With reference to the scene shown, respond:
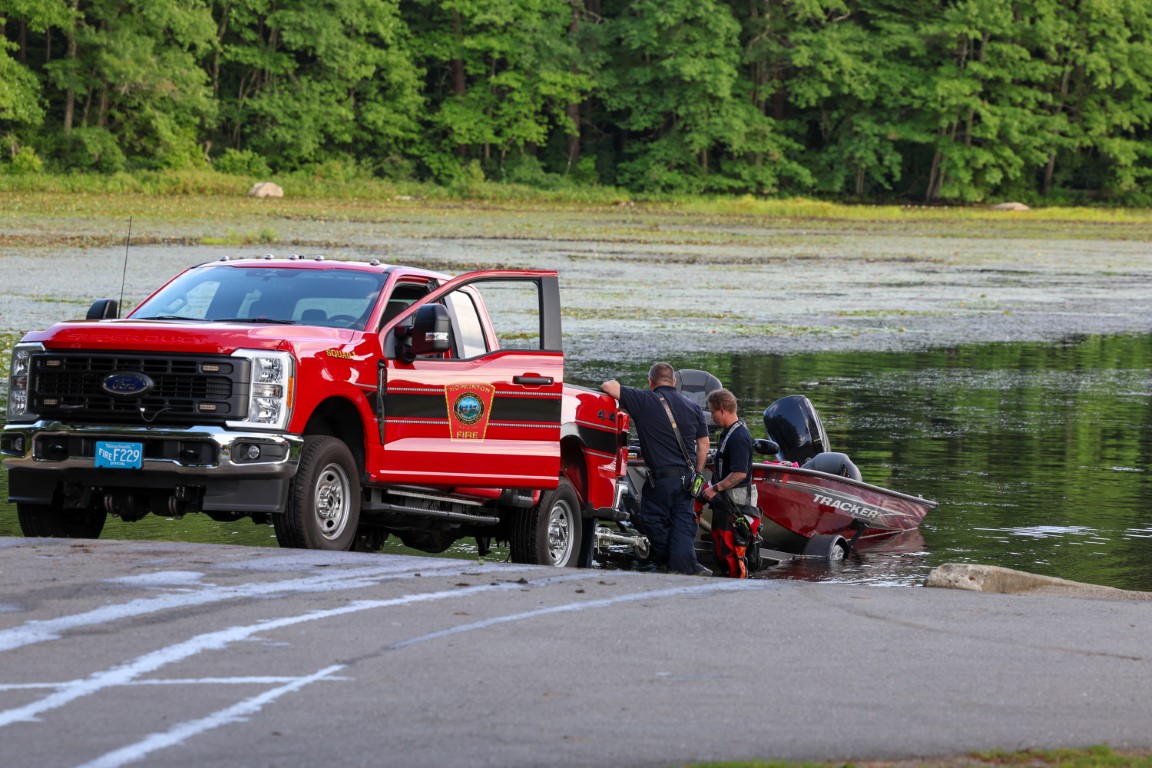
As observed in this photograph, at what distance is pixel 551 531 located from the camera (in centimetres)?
1373

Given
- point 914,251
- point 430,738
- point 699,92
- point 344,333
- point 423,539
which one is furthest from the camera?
point 699,92

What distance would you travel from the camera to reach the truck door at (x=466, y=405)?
12.7 meters

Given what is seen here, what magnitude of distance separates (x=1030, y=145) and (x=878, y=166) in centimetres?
750

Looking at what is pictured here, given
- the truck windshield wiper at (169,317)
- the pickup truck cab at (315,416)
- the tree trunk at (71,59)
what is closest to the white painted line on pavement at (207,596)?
the pickup truck cab at (315,416)

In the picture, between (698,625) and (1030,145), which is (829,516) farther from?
(1030,145)

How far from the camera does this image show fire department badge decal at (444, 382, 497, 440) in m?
12.9

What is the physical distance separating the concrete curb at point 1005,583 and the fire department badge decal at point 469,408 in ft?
9.45

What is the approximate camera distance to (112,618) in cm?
942

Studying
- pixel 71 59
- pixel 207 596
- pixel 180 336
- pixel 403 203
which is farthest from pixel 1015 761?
pixel 71 59

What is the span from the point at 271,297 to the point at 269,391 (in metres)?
1.30

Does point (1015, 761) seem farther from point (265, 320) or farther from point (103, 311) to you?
point (103, 311)

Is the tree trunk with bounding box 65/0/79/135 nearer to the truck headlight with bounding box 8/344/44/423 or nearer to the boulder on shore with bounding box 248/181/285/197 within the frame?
the boulder on shore with bounding box 248/181/285/197

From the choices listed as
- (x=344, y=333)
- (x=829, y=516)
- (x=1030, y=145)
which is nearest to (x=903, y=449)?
(x=829, y=516)

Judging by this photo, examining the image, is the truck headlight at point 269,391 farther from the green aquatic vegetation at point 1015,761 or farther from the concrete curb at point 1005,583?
the green aquatic vegetation at point 1015,761
